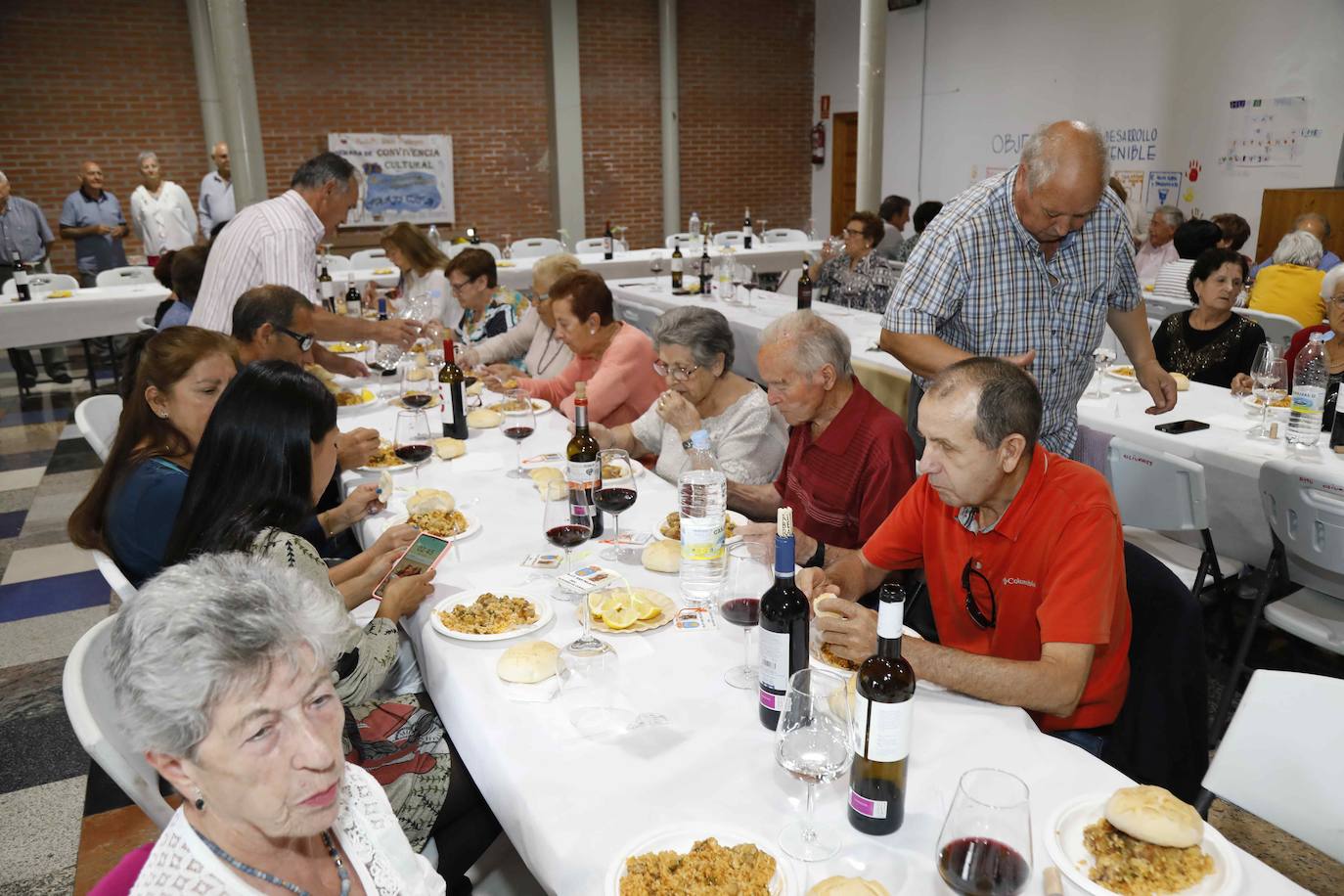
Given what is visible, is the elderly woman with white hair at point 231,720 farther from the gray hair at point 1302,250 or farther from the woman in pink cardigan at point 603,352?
the gray hair at point 1302,250

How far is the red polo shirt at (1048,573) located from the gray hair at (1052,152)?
1.11m

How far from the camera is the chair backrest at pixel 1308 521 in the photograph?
2.54 m

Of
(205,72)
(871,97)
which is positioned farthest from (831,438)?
(205,72)

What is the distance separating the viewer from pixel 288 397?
2.05 metres

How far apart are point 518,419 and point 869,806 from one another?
2459 millimetres

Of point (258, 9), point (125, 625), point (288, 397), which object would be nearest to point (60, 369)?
point (258, 9)

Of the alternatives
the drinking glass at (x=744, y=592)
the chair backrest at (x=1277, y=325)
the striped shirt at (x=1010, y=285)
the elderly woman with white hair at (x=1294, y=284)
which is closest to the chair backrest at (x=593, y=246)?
the elderly woman with white hair at (x=1294, y=284)

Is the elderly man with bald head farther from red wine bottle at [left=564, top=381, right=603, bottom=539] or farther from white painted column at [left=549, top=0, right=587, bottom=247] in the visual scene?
white painted column at [left=549, top=0, right=587, bottom=247]

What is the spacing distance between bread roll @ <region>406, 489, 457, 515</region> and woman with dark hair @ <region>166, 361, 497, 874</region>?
1.14ft

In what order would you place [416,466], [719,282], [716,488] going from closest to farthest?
[716,488] < [416,466] < [719,282]

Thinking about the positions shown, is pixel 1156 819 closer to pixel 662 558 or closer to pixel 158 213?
pixel 662 558

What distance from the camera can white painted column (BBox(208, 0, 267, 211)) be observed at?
8.16 m

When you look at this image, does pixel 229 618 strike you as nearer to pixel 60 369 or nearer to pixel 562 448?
pixel 562 448

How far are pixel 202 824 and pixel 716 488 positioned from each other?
1.32 meters
